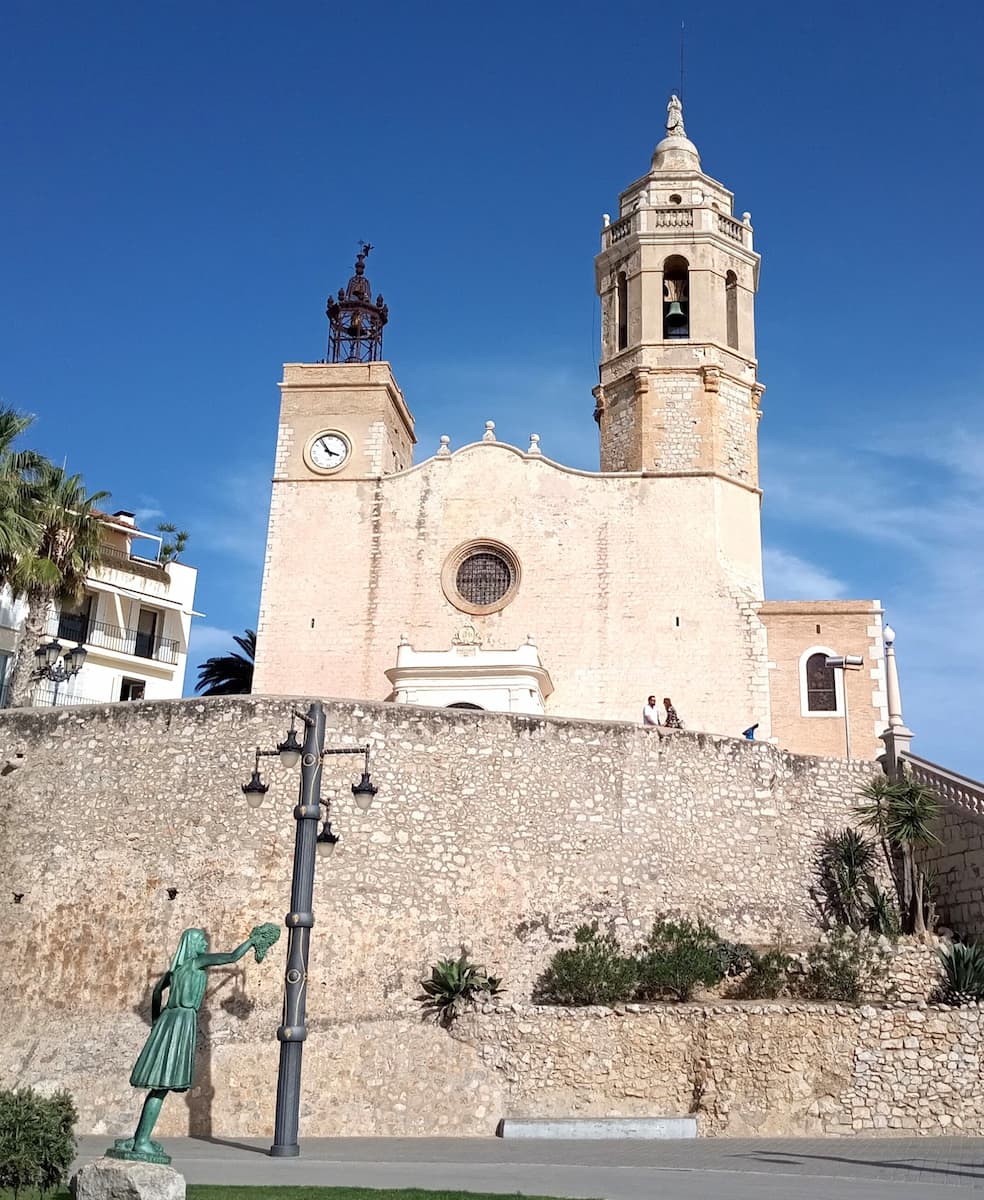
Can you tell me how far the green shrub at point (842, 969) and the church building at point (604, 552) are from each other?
1002 centimetres

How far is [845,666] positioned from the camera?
85.5 ft

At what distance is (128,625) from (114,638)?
0.73 meters

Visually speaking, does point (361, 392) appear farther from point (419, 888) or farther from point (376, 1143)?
point (376, 1143)

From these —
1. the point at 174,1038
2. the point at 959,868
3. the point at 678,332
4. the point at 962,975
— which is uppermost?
the point at 678,332

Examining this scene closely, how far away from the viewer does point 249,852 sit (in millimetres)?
17703

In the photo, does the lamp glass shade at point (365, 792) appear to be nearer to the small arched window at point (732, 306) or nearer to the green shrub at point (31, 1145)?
the green shrub at point (31, 1145)

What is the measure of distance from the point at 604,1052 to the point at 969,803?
7725 mm

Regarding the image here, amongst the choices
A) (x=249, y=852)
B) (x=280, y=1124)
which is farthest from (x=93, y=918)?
(x=280, y=1124)

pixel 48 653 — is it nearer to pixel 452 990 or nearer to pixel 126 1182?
pixel 452 990

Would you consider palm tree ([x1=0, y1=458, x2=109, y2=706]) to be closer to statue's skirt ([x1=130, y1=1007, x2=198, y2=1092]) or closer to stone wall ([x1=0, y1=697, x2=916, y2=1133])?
stone wall ([x1=0, y1=697, x2=916, y2=1133])

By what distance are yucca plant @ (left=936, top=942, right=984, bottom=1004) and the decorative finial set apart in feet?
83.3

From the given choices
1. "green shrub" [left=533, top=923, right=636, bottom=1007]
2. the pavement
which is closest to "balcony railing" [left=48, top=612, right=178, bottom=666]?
"green shrub" [left=533, top=923, right=636, bottom=1007]

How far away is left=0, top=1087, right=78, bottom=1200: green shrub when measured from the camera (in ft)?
29.8

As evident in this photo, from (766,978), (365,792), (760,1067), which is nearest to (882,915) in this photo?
(766,978)
